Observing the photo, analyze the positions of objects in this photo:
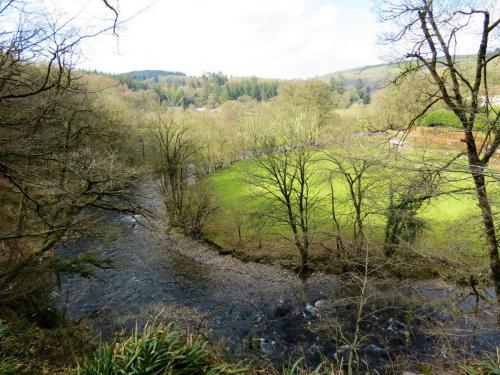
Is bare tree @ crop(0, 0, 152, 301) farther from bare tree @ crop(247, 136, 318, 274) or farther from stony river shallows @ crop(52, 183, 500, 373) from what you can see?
bare tree @ crop(247, 136, 318, 274)

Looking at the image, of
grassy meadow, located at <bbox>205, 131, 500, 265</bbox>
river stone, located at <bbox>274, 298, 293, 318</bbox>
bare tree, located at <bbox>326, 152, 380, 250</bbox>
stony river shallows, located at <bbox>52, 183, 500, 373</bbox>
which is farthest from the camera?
grassy meadow, located at <bbox>205, 131, 500, 265</bbox>

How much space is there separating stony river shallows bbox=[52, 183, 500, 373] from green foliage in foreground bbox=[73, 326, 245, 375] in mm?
5632

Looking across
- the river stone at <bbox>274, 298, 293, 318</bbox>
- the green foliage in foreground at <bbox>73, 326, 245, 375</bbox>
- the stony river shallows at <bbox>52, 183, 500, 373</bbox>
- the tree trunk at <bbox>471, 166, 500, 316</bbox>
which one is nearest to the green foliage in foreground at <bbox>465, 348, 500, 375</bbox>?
the green foliage in foreground at <bbox>73, 326, 245, 375</bbox>

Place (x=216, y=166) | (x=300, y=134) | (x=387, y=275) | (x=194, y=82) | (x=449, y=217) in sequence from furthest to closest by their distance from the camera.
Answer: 1. (x=194, y=82)
2. (x=216, y=166)
3. (x=449, y=217)
4. (x=300, y=134)
5. (x=387, y=275)

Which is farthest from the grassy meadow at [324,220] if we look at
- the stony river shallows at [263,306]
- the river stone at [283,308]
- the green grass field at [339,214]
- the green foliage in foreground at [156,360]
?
the green foliage in foreground at [156,360]

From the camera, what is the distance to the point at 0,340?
18.3ft

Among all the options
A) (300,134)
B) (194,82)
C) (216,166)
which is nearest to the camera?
(300,134)

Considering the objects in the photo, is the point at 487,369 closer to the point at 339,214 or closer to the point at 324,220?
the point at 339,214

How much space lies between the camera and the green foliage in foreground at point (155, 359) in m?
3.43

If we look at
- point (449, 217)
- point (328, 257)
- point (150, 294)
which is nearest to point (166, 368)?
point (150, 294)

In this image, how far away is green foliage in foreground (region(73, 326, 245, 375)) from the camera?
3.43 meters

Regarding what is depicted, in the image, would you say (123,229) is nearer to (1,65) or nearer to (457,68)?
(1,65)

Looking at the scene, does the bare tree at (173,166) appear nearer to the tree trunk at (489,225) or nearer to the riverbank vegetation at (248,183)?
the riverbank vegetation at (248,183)

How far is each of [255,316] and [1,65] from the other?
1224cm
